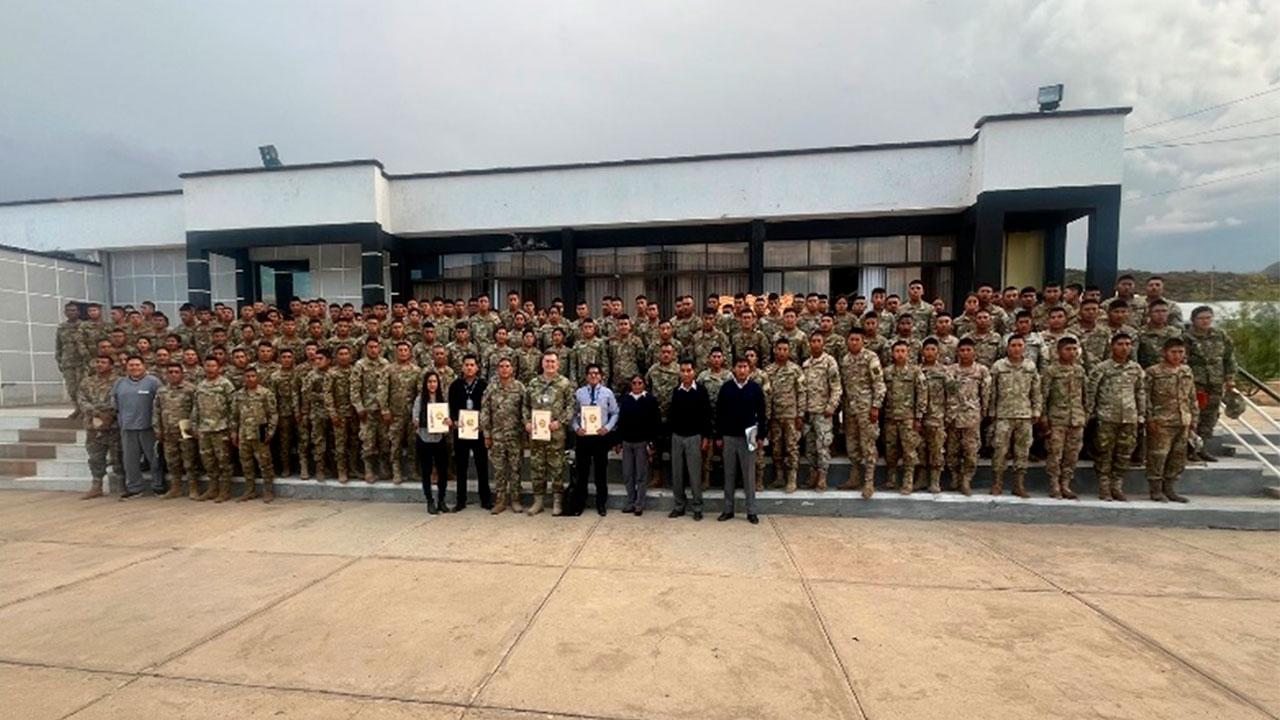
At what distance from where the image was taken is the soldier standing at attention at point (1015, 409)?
6098 millimetres

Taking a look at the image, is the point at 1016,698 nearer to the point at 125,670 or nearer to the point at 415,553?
the point at 415,553

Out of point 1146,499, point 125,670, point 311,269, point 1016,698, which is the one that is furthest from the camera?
point 311,269

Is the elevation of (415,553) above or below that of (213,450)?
below

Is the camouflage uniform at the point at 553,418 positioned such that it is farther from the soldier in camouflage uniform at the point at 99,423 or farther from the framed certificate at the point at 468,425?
the soldier in camouflage uniform at the point at 99,423

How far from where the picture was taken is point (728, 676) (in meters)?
3.02

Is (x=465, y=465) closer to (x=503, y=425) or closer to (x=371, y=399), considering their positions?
(x=503, y=425)

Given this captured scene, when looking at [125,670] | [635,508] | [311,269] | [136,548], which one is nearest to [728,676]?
[635,508]

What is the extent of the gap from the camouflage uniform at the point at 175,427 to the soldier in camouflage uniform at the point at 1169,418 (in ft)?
39.6

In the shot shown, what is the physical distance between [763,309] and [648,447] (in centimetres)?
383

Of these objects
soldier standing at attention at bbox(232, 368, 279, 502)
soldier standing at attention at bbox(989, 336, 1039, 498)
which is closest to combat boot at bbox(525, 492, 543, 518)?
soldier standing at attention at bbox(232, 368, 279, 502)

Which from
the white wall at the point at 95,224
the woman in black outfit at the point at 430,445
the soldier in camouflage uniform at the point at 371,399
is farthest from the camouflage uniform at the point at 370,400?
the white wall at the point at 95,224

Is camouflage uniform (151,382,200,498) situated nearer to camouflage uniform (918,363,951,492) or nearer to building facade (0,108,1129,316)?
building facade (0,108,1129,316)

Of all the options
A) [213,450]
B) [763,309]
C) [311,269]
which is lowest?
[213,450]

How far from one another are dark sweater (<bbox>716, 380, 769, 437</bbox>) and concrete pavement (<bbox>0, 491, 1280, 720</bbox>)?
1108mm
